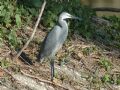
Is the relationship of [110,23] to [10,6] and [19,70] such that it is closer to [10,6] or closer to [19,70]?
[10,6]

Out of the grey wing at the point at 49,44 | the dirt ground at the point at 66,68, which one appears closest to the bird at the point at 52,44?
the grey wing at the point at 49,44

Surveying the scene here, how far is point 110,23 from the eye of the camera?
442 inches

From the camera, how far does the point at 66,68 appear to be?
873 centimetres

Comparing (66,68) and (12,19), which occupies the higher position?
(12,19)

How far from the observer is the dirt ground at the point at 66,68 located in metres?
8.04

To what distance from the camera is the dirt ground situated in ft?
26.4

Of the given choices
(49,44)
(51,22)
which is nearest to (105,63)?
(51,22)

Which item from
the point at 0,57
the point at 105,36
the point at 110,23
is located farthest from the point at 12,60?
the point at 110,23

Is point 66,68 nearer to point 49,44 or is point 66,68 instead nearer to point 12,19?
point 49,44

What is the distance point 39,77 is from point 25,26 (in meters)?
1.40

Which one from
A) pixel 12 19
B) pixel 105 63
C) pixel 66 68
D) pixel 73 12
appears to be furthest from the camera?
pixel 73 12

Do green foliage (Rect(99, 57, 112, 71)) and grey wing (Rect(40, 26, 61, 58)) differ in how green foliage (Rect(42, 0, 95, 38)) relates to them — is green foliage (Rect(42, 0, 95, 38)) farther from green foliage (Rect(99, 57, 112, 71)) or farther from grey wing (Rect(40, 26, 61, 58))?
grey wing (Rect(40, 26, 61, 58))

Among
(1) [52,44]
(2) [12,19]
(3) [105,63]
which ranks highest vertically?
(2) [12,19]

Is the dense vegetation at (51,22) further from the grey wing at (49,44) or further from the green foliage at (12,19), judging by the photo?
the grey wing at (49,44)
